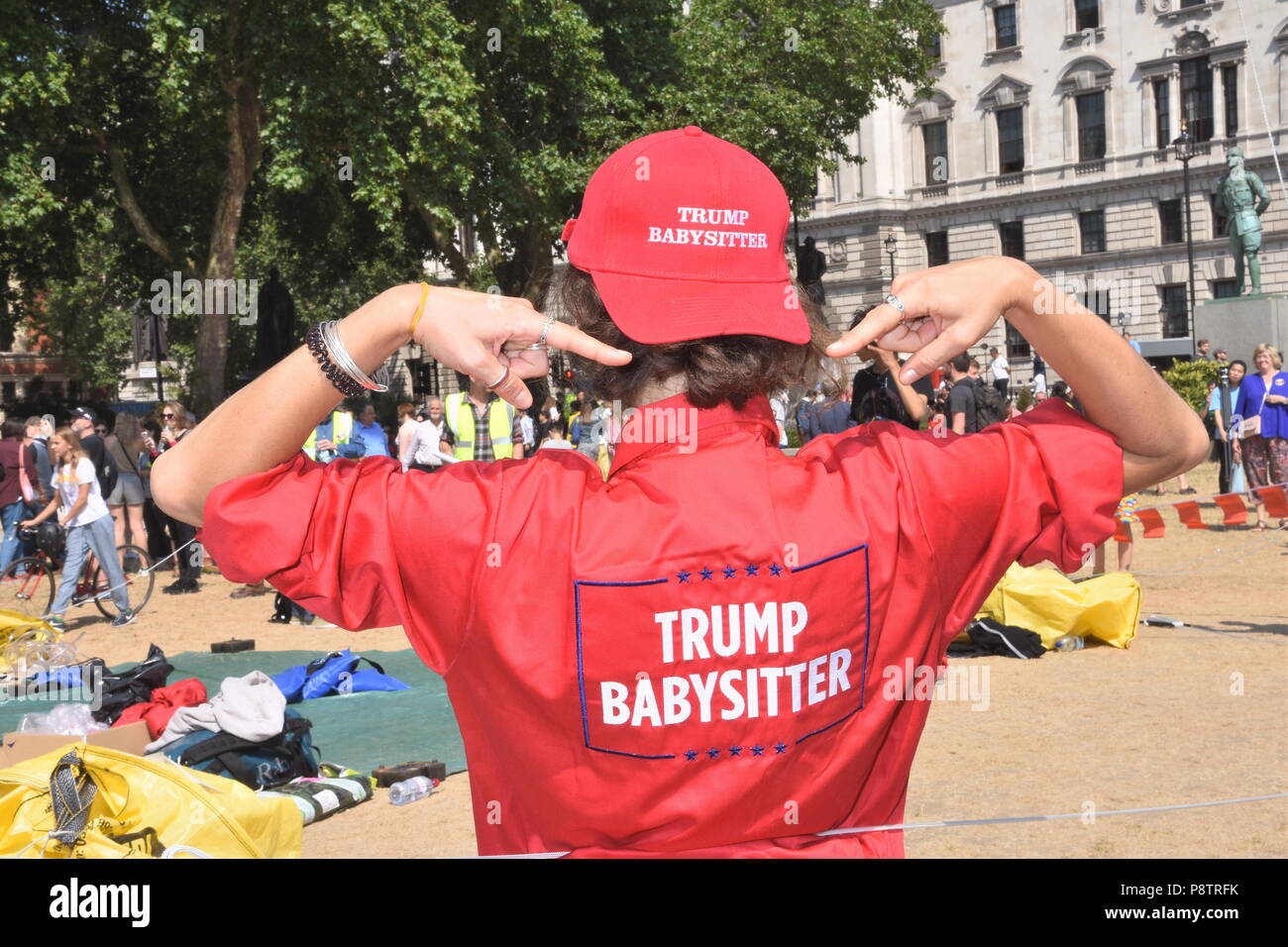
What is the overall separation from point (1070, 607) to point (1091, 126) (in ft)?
150

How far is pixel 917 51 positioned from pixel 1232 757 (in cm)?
3364

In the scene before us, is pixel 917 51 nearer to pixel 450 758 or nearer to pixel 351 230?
pixel 351 230

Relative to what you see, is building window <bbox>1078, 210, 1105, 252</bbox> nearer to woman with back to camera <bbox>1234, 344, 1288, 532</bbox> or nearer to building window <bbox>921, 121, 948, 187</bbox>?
building window <bbox>921, 121, 948, 187</bbox>

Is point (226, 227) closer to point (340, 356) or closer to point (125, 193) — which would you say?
point (125, 193)

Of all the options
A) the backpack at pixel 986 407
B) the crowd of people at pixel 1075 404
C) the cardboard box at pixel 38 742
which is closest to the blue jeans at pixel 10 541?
the cardboard box at pixel 38 742

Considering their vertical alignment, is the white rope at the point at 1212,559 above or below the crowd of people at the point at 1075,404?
below

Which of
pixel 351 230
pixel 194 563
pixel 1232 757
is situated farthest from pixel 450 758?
pixel 351 230

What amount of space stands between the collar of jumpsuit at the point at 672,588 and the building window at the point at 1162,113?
171 ft

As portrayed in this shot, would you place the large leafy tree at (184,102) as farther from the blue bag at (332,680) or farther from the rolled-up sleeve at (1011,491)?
the rolled-up sleeve at (1011,491)

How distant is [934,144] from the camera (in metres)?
56.0

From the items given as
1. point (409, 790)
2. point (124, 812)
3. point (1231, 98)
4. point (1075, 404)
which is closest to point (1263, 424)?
point (1075, 404)

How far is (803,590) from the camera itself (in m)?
1.65

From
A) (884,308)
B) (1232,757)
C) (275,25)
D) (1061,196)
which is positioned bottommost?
(1232,757)

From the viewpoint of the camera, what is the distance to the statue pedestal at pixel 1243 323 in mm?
23859
